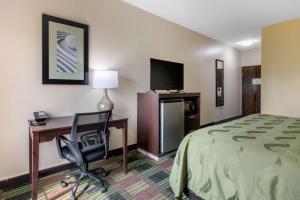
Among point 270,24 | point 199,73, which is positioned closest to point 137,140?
point 199,73

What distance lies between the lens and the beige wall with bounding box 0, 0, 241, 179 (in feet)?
6.76

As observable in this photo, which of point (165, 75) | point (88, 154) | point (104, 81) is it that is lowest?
point (88, 154)

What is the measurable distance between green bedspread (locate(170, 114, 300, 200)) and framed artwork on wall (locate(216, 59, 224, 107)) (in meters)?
3.59

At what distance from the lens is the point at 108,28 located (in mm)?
2859

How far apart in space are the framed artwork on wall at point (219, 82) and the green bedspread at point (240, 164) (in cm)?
359

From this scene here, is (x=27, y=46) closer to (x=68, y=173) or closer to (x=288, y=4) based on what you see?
(x=68, y=173)

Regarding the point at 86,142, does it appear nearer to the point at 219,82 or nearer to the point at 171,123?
the point at 171,123

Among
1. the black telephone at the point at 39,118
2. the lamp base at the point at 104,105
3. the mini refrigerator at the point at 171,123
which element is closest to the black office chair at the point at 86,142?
the black telephone at the point at 39,118

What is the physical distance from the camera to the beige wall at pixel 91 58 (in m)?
2.06

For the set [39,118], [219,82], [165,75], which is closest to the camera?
[39,118]

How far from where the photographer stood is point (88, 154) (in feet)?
6.33

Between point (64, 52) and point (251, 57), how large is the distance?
20.4 ft

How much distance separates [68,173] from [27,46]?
5.54 feet

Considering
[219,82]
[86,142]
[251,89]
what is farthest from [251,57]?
[86,142]
